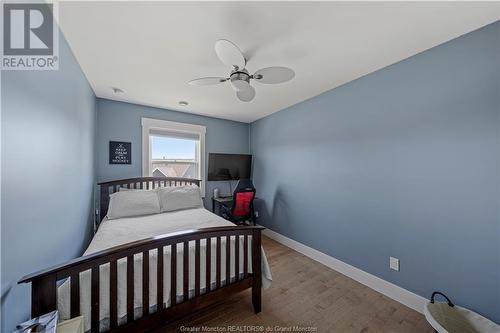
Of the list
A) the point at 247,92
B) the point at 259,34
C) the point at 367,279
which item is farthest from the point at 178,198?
the point at 367,279

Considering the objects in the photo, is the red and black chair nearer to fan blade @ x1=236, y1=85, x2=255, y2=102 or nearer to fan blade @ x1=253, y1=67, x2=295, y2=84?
fan blade @ x1=236, y1=85, x2=255, y2=102

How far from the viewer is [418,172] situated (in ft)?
5.76

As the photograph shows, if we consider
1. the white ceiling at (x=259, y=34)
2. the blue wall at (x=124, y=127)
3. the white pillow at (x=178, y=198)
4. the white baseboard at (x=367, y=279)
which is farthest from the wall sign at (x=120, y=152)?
the white baseboard at (x=367, y=279)

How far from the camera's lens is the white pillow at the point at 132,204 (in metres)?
2.45

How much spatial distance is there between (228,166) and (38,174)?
111 inches

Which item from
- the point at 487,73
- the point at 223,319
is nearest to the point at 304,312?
the point at 223,319

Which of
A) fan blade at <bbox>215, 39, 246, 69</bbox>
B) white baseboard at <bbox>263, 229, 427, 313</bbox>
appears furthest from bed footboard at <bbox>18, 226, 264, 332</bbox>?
fan blade at <bbox>215, 39, 246, 69</bbox>

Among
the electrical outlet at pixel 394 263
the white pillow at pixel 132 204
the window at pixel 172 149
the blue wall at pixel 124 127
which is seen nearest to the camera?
the electrical outlet at pixel 394 263

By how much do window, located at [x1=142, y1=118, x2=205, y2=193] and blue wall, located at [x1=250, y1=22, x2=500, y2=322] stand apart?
84.9 inches

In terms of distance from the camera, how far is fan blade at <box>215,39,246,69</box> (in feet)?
4.19

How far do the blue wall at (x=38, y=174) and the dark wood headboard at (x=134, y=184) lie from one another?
0.94 meters

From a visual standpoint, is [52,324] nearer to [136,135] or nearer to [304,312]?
[304,312]

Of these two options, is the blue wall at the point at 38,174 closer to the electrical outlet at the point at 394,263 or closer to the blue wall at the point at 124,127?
the blue wall at the point at 124,127

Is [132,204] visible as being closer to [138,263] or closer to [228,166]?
[138,263]
